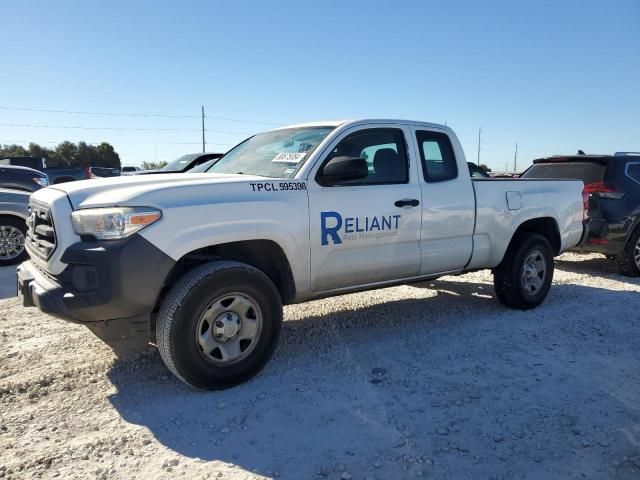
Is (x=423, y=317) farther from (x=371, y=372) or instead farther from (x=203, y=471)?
(x=203, y=471)

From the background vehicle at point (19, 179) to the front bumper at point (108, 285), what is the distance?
7890mm

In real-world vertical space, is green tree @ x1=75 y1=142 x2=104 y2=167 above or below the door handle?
above

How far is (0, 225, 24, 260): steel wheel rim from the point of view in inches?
335

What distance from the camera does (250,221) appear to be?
373 cm

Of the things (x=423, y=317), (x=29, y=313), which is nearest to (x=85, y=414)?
(x=29, y=313)

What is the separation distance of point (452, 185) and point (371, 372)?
2.10 m

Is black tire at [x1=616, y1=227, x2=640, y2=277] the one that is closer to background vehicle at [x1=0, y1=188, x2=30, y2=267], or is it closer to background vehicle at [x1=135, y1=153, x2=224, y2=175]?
background vehicle at [x1=135, y1=153, x2=224, y2=175]

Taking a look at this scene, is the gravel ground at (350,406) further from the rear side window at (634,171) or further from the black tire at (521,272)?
the rear side window at (634,171)

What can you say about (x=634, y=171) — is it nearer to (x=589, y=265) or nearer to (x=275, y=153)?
(x=589, y=265)

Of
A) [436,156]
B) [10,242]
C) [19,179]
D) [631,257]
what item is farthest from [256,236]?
[19,179]

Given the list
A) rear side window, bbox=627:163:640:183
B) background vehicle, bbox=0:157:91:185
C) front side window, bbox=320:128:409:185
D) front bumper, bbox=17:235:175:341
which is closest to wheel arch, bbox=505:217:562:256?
front side window, bbox=320:128:409:185

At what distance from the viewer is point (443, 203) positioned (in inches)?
194

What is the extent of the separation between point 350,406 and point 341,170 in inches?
69.6

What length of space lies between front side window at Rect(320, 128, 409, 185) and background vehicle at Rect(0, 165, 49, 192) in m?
8.09
